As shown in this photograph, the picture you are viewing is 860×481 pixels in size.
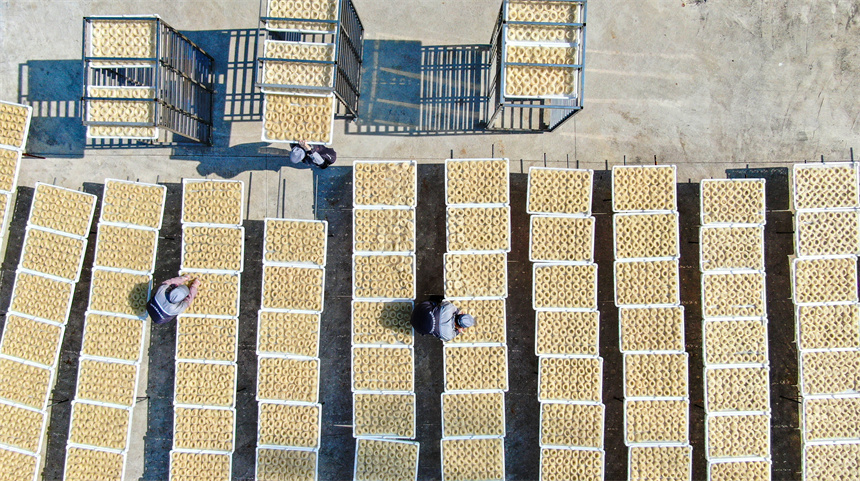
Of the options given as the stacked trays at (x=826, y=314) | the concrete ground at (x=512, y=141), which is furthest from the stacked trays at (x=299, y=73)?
the stacked trays at (x=826, y=314)

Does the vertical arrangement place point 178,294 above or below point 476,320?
above

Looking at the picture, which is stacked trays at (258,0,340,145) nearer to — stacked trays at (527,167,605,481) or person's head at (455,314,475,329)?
person's head at (455,314,475,329)

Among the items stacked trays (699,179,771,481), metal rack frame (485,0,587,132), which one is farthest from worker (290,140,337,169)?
stacked trays (699,179,771,481)

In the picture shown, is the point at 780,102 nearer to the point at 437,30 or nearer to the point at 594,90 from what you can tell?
the point at 594,90

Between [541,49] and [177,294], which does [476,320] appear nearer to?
[541,49]

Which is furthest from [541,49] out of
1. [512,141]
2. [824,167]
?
[824,167]
